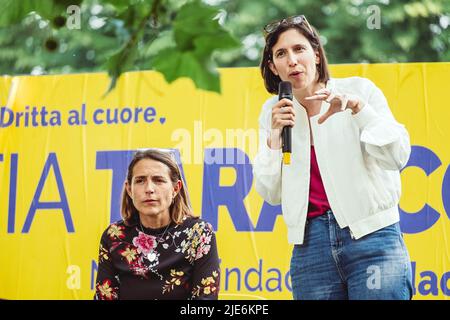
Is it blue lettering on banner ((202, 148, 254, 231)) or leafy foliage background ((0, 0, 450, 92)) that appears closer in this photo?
blue lettering on banner ((202, 148, 254, 231))

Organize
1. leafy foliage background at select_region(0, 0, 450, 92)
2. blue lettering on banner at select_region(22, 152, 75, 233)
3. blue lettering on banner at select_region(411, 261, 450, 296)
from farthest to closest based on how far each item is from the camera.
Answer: leafy foliage background at select_region(0, 0, 450, 92)
blue lettering on banner at select_region(22, 152, 75, 233)
blue lettering on banner at select_region(411, 261, 450, 296)

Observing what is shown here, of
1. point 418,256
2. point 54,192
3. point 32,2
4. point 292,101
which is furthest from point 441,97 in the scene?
point 32,2

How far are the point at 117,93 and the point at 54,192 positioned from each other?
398 millimetres

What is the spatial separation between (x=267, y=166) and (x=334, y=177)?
0.75ft

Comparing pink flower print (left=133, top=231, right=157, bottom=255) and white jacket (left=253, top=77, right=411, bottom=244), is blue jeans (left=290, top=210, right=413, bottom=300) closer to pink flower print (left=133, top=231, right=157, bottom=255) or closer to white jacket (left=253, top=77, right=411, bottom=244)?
white jacket (left=253, top=77, right=411, bottom=244)

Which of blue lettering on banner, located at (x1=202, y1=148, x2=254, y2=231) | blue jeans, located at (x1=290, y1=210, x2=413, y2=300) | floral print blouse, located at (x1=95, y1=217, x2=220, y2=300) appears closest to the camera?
blue jeans, located at (x1=290, y1=210, x2=413, y2=300)

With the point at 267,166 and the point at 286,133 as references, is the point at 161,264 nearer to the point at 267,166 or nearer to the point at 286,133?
the point at 267,166

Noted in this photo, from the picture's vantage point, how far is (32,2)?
85 centimetres

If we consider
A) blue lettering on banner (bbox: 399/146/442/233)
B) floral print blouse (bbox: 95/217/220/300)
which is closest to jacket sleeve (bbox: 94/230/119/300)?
floral print blouse (bbox: 95/217/220/300)

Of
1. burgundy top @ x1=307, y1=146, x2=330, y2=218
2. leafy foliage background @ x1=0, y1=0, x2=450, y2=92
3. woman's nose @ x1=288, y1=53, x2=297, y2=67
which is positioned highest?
leafy foliage background @ x1=0, y1=0, x2=450, y2=92

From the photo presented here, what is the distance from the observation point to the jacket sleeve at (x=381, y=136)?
196 centimetres

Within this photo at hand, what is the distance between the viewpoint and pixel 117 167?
254 cm

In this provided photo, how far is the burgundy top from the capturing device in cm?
193

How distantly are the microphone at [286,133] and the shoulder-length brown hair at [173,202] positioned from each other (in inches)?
14.9
